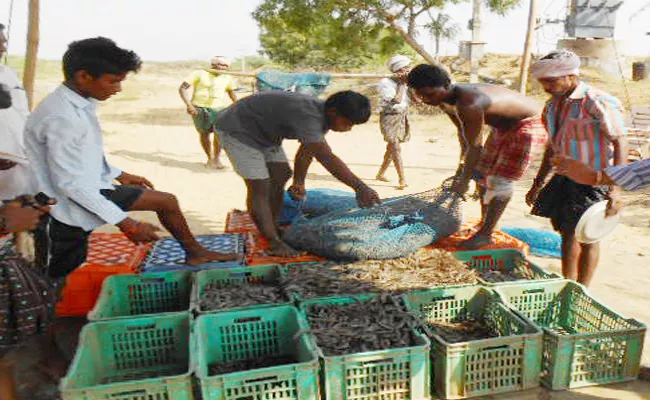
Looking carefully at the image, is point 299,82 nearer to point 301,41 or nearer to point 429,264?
point 429,264

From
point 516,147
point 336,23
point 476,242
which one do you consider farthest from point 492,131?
point 336,23

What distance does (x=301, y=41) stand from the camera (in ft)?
73.8

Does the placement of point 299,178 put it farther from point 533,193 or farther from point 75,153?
point 75,153

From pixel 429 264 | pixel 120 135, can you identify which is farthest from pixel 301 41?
pixel 429 264

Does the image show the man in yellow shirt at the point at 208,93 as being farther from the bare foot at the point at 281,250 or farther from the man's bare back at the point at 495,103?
the man's bare back at the point at 495,103

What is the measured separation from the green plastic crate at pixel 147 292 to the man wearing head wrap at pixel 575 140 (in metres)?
2.43

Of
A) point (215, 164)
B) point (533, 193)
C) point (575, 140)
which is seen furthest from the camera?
point (215, 164)

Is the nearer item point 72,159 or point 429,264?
point 72,159

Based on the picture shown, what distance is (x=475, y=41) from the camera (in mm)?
10062

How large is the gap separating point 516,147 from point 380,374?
87.5 inches

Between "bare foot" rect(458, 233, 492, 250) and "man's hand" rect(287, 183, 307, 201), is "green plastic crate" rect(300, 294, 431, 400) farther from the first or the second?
"man's hand" rect(287, 183, 307, 201)

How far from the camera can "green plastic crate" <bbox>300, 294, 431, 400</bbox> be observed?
252cm

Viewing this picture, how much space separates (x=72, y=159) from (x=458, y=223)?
9.37ft

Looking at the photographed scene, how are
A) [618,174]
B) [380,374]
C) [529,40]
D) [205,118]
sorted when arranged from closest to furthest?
[618,174]
[380,374]
[529,40]
[205,118]
